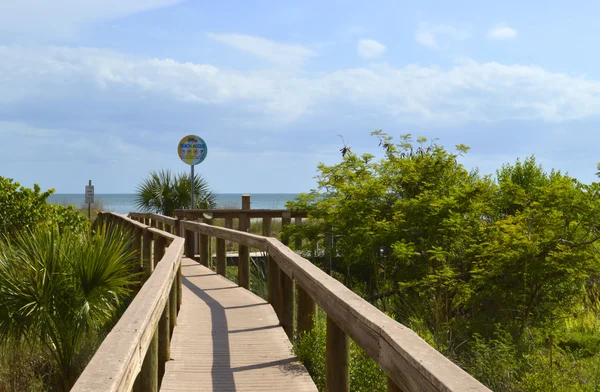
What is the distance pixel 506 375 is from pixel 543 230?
3.52 metres

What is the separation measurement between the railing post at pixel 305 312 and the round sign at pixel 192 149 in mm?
16889

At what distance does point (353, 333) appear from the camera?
11.9ft

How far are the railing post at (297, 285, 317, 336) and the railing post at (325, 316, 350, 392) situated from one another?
1.56 metres

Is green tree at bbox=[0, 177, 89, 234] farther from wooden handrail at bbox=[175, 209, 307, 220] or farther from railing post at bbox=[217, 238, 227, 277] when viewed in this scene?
railing post at bbox=[217, 238, 227, 277]

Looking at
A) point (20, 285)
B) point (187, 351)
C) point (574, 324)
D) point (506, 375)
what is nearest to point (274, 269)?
point (187, 351)

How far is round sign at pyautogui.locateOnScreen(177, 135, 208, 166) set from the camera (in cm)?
2248

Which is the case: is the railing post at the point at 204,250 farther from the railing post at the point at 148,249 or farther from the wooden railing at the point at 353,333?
the wooden railing at the point at 353,333

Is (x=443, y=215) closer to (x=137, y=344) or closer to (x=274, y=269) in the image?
(x=274, y=269)

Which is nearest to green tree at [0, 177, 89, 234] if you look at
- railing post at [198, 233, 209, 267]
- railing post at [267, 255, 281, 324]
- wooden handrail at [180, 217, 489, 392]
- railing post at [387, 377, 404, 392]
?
railing post at [198, 233, 209, 267]

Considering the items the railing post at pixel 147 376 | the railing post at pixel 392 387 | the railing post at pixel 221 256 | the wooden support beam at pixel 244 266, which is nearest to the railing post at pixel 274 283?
the wooden support beam at pixel 244 266

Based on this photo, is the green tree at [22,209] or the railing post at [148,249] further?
the green tree at [22,209]

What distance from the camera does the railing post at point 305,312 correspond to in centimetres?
594

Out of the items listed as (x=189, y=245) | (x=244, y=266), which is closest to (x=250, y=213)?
(x=189, y=245)

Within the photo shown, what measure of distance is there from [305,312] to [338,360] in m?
1.70
